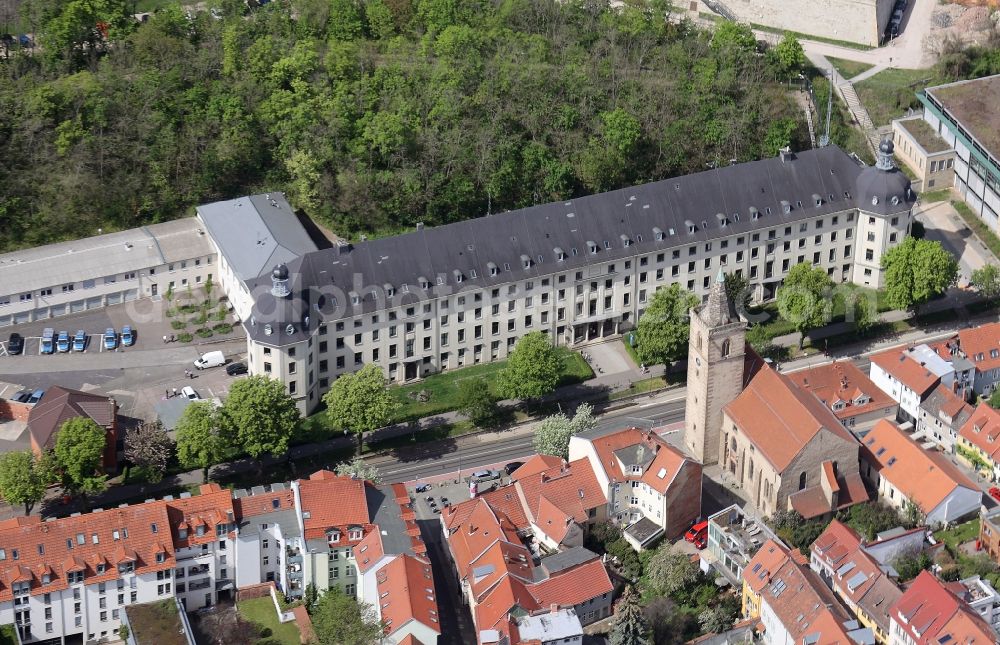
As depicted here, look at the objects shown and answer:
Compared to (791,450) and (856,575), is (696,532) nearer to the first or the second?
(791,450)

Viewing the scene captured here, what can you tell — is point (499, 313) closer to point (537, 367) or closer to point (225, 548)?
point (537, 367)

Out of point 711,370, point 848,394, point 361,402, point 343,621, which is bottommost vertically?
point 343,621

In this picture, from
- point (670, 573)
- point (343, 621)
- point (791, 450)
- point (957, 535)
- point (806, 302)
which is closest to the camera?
point (343, 621)

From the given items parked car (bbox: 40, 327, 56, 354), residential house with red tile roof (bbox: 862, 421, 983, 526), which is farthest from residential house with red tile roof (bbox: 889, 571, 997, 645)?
parked car (bbox: 40, 327, 56, 354)

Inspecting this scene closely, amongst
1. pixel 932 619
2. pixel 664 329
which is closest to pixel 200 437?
pixel 664 329

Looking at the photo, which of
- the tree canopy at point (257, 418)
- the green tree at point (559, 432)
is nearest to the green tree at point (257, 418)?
the tree canopy at point (257, 418)

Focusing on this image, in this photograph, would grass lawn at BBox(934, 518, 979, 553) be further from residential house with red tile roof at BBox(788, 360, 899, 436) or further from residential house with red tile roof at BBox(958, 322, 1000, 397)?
residential house with red tile roof at BBox(958, 322, 1000, 397)
